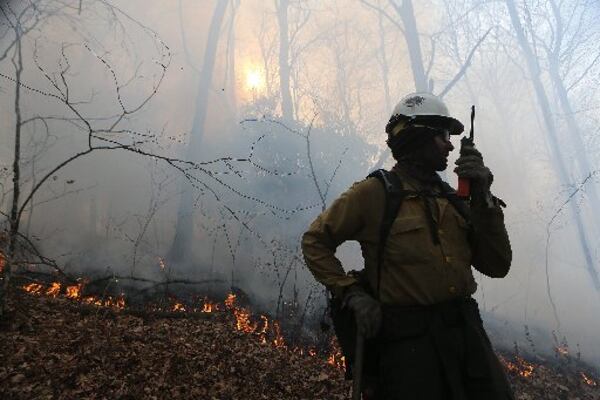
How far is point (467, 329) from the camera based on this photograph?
7.35ft

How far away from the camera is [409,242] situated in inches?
90.6

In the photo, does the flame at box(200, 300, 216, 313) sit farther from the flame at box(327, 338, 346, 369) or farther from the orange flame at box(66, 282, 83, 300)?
the flame at box(327, 338, 346, 369)

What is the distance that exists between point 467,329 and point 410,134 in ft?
3.93

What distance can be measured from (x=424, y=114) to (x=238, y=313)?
22.3 feet

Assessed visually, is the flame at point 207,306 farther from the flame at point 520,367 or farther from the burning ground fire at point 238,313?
the flame at point 520,367

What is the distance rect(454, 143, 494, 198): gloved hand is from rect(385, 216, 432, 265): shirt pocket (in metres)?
0.35

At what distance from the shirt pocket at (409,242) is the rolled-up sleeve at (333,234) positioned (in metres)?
0.24

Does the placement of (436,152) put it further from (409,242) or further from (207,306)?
(207,306)

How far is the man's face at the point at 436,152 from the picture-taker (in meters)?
2.59

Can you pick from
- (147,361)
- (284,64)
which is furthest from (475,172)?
(284,64)

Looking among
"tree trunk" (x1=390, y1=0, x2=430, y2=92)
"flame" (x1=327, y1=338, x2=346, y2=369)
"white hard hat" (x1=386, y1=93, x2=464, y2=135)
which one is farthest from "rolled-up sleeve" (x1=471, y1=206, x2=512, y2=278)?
"tree trunk" (x1=390, y1=0, x2=430, y2=92)

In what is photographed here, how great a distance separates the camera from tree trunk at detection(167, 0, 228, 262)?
12734 millimetres


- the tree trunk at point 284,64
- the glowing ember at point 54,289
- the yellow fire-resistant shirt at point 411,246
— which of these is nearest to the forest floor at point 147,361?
the glowing ember at point 54,289

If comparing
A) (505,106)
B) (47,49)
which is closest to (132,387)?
(47,49)
